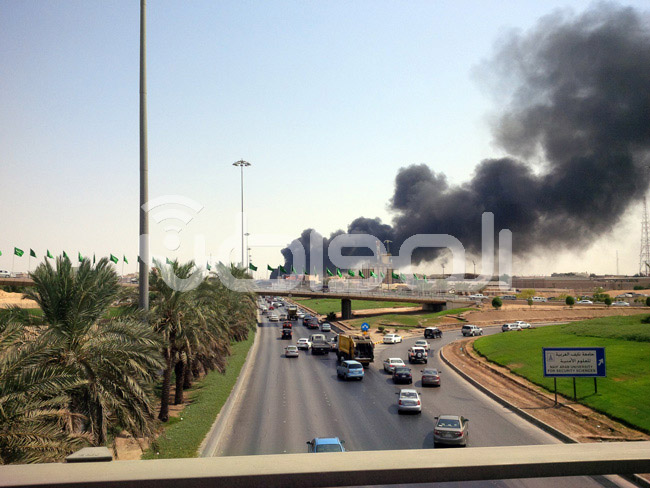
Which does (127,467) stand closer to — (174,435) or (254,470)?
(254,470)

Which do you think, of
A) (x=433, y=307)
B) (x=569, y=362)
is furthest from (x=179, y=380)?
(x=433, y=307)

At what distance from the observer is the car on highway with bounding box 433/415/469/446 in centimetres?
2364

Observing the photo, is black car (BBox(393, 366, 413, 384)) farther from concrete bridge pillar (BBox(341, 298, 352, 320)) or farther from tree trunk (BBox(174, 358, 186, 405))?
concrete bridge pillar (BBox(341, 298, 352, 320))

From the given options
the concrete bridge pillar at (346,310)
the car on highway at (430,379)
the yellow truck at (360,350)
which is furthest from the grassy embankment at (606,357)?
the concrete bridge pillar at (346,310)

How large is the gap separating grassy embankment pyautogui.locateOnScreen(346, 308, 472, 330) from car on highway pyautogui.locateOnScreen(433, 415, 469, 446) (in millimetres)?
65102

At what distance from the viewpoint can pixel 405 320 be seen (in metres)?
95.9

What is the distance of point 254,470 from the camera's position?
11.4 ft

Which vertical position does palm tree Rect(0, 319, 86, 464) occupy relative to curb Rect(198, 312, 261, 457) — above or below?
above

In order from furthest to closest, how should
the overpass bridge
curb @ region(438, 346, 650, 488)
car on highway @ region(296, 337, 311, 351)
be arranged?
the overpass bridge, car on highway @ region(296, 337, 311, 351), curb @ region(438, 346, 650, 488)

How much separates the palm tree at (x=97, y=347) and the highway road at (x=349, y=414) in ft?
27.4

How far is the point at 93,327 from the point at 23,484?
14.0 metres

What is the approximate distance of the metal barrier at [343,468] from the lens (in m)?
3.36

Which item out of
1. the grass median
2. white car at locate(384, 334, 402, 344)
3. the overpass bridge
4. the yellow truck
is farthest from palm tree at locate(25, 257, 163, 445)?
the overpass bridge

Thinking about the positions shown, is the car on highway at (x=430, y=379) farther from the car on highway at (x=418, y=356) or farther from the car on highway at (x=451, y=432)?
the car on highway at (x=451, y=432)
